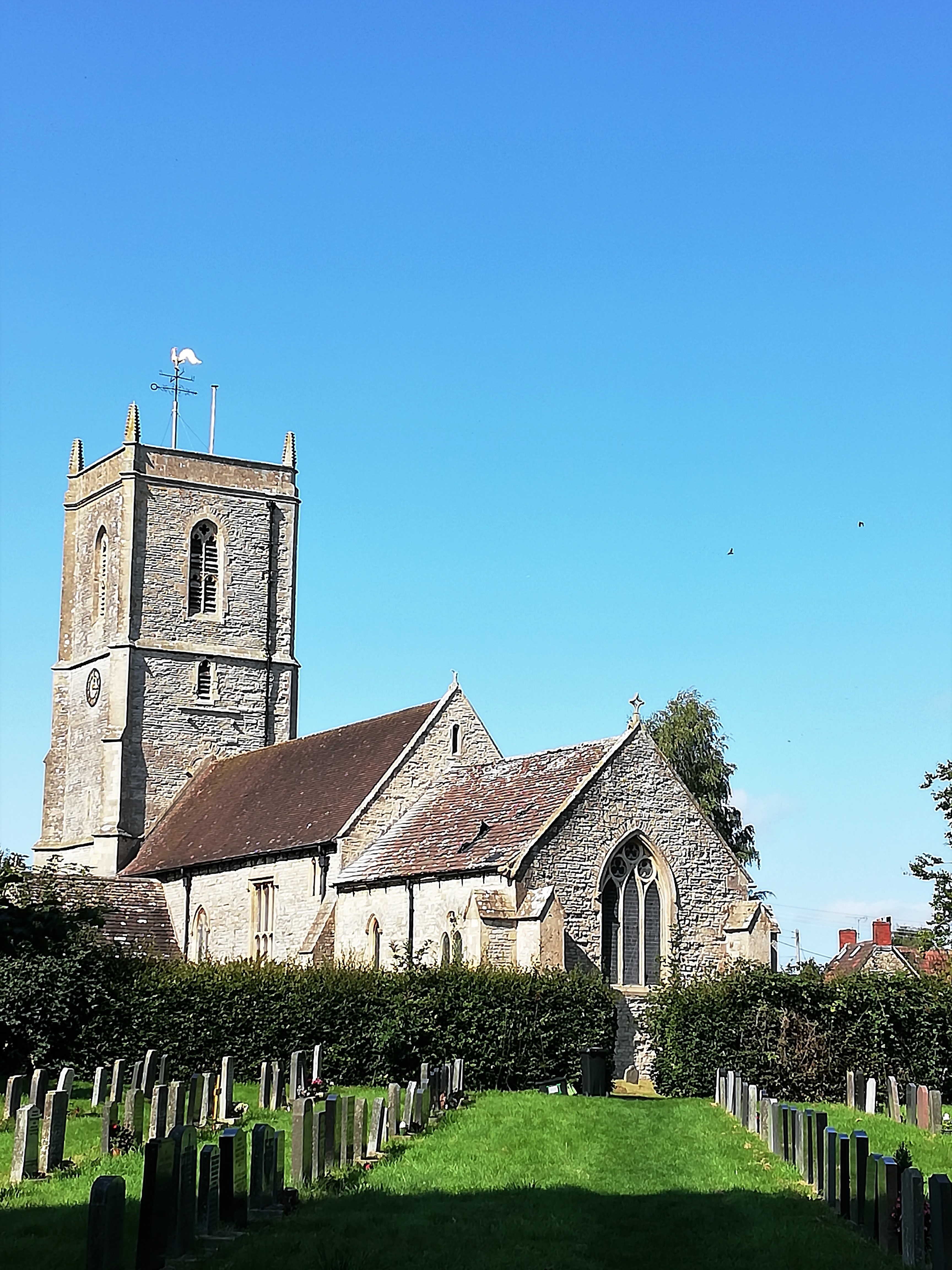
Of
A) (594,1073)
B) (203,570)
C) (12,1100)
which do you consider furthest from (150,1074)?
(203,570)

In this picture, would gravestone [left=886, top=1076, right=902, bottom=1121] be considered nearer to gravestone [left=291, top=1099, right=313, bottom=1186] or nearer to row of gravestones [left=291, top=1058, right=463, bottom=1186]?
row of gravestones [left=291, top=1058, right=463, bottom=1186]

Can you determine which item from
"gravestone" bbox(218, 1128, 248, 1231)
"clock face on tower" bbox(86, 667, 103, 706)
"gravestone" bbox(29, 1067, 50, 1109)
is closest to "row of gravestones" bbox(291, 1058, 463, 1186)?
"gravestone" bbox(218, 1128, 248, 1231)

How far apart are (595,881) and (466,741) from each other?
30.8 feet

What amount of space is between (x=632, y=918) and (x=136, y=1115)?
58.6 ft

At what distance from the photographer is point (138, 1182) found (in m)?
17.8

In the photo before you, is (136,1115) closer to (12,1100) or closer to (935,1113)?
(12,1100)

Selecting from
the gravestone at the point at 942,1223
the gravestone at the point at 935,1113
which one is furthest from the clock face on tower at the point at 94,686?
the gravestone at the point at 942,1223

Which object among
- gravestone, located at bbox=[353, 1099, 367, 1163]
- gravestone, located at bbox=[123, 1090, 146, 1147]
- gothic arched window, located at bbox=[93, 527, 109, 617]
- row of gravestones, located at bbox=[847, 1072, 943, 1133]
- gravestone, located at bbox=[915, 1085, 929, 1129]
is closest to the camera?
gravestone, located at bbox=[353, 1099, 367, 1163]

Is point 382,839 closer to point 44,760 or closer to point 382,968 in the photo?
point 382,968

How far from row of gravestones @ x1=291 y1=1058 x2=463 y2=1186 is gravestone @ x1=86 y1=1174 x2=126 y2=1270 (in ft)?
15.6

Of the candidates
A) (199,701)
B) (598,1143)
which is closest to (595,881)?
(598,1143)

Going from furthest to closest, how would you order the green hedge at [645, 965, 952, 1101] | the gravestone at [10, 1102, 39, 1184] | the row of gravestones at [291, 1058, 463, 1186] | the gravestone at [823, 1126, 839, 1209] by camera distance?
the green hedge at [645, 965, 952, 1101], the gravestone at [10, 1102, 39, 1184], the row of gravestones at [291, 1058, 463, 1186], the gravestone at [823, 1126, 839, 1209]

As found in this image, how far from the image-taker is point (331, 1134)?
18.5m

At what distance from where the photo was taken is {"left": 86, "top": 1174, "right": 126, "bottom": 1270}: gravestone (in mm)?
12539
